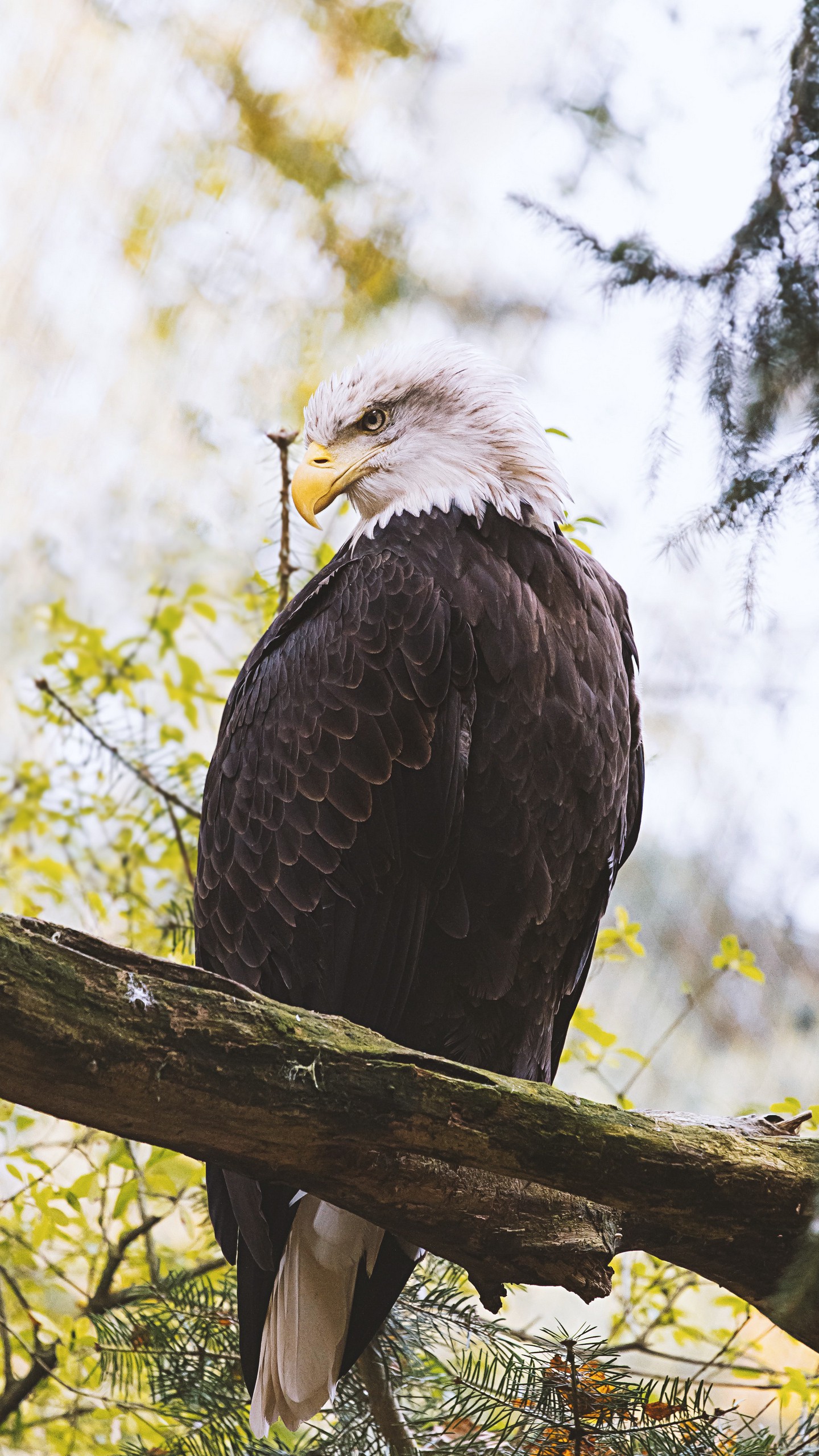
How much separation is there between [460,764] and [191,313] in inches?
96.8

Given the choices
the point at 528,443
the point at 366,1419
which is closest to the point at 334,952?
the point at 366,1419

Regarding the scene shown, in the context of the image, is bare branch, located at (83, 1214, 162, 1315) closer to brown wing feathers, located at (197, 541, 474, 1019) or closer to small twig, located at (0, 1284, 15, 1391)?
small twig, located at (0, 1284, 15, 1391)

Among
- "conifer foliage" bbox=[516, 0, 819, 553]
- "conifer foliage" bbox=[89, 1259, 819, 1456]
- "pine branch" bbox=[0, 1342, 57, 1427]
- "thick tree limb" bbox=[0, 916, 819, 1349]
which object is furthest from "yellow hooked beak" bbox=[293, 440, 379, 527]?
"pine branch" bbox=[0, 1342, 57, 1427]

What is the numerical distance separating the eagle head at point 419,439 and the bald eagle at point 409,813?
1 cm

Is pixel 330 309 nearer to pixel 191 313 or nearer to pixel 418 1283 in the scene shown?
pixel 191 313

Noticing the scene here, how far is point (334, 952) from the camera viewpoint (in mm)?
1841

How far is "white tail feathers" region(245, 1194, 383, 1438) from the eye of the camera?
1837 mm

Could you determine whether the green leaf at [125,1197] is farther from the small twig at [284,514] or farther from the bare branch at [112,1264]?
the small twig at [284,514]

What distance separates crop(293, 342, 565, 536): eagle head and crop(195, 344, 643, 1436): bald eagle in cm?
1

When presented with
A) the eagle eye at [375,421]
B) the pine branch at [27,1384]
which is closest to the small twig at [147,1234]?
the pine branch at [27,1384]

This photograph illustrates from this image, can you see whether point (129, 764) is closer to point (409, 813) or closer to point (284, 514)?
point (284, 514)

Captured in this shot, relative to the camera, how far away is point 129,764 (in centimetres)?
265

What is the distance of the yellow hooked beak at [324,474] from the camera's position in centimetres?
213

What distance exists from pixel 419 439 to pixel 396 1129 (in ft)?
4.47
